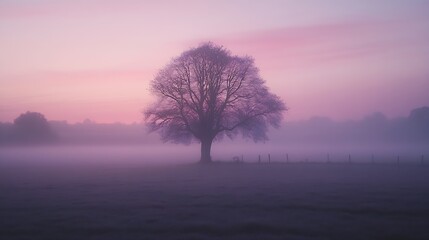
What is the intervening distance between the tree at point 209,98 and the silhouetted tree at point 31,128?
337 ft

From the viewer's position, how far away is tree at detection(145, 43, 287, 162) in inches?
2188

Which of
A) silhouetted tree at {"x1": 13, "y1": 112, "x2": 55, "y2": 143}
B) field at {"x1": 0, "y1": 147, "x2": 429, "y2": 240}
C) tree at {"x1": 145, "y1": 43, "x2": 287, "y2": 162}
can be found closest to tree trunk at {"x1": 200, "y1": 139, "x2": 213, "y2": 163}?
tree at {"x1": 145, "y1": 43, "x2": 287, "y2": 162}

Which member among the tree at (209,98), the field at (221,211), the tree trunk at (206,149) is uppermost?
the tree at (209,98)

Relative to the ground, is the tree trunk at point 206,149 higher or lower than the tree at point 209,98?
lower

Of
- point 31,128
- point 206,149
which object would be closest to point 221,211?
point 206,149

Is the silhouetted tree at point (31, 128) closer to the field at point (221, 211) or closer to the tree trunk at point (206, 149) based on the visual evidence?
the tree trunk at point (206, 149)

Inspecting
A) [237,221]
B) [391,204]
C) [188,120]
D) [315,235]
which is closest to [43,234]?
[237,221]

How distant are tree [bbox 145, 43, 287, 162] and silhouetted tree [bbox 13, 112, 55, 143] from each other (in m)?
103

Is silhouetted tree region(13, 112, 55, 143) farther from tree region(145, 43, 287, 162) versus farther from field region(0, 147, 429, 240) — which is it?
field region(0, 147, 429, 240)

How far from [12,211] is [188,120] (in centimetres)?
3709

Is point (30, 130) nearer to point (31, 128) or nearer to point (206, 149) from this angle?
point (31, 128)

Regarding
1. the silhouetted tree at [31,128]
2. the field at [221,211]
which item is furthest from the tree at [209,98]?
the silhouetted tree at [31,128]

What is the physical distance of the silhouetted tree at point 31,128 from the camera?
144 meters

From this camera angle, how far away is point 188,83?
183 feet
